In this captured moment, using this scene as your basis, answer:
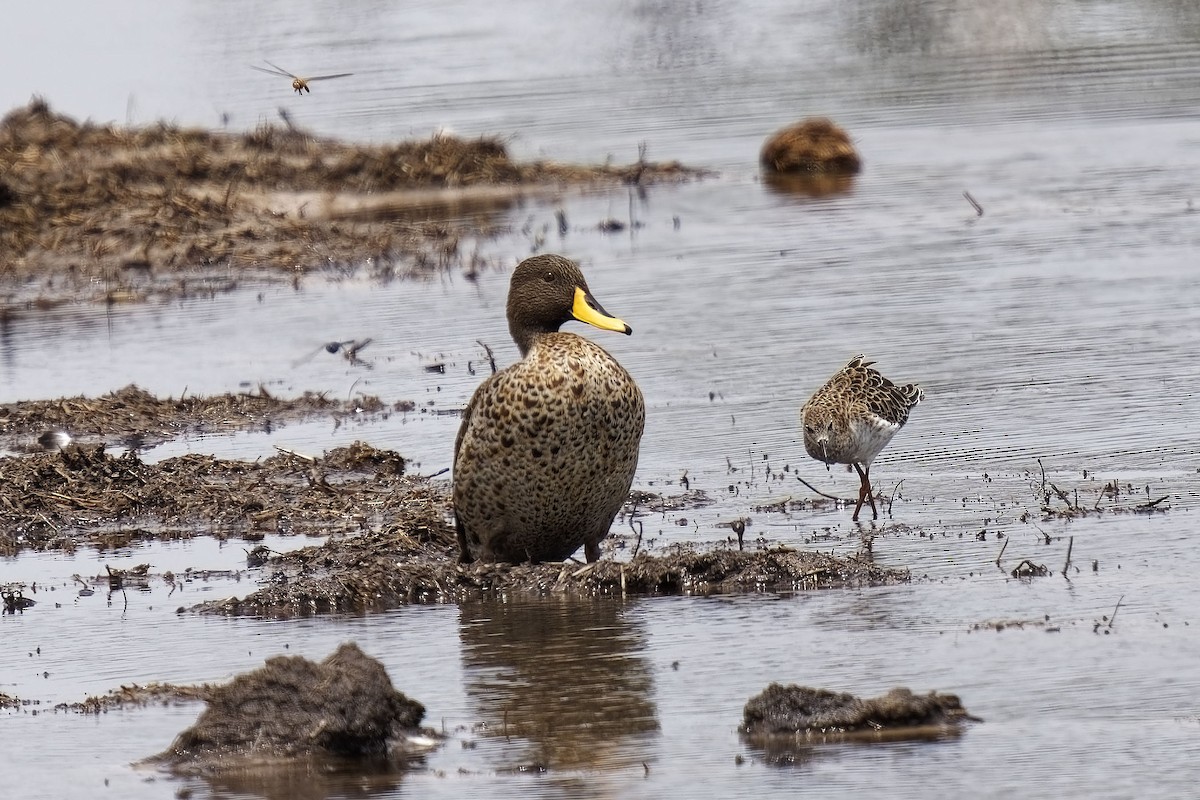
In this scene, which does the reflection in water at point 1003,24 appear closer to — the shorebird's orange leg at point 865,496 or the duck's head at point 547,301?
the shorebird's orange leg at point 865,496

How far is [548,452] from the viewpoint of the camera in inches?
327

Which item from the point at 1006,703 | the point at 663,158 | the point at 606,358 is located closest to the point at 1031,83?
the point at 663,158

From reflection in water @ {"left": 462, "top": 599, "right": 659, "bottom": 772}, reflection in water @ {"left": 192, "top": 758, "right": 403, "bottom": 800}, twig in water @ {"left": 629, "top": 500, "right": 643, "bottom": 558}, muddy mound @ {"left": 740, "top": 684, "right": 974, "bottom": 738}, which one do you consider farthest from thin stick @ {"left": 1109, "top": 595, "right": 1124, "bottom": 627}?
reflection in water @ {"left": 192, "top": 758, "right": 403, "bottom": 800}

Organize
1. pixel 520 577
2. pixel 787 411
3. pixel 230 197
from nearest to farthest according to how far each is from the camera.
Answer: pixel 520 577
pixel 787 411
pixel 230 197

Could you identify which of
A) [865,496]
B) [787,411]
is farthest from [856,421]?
[787,411]

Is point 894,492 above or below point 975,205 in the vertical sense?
below

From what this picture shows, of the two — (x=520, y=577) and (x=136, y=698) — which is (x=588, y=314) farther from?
(x=136, y=698)

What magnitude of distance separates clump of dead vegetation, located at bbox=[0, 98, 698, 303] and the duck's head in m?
9.29

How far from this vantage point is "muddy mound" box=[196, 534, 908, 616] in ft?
26.8

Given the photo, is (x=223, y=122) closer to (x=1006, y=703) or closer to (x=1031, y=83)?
(x=1031, y=83)

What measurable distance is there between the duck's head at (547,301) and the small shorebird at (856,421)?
1.27m

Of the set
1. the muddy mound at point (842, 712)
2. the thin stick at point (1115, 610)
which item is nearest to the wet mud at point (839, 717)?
the muddy mound at point (842, 712)

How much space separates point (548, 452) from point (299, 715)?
2.15 m

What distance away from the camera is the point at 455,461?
28.4ft
